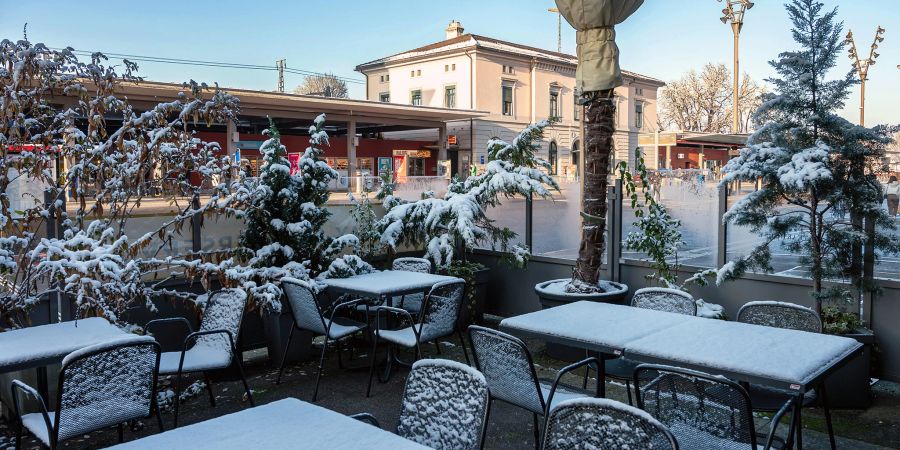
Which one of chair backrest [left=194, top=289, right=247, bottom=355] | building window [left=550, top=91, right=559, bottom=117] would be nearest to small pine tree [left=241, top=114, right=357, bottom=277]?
chair backrest [left=194, top=289, right=247, bottom=355]

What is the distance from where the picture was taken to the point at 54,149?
5.01 meters

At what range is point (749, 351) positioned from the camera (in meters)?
3.15

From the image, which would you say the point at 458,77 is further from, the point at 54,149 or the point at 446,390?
the point at 446,390

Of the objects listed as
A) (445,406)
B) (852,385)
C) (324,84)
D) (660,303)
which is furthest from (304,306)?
(324,84)

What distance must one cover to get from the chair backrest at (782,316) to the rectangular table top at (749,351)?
0.35m

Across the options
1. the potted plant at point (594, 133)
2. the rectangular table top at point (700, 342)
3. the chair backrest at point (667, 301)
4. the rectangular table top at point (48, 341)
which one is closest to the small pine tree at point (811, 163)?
the chair backrest at point (667, 301)

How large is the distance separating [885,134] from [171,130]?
515 cm

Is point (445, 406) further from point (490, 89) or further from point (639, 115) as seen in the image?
point (639, 115)

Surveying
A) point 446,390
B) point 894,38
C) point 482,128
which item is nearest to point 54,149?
point 446,390

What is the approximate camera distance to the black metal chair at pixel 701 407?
2533mm

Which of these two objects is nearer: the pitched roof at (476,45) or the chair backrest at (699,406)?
the chair backrest at (699,406)

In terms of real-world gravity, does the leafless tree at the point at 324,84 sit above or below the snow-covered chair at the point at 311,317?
above

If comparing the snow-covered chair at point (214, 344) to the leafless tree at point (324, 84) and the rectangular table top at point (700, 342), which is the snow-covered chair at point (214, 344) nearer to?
the rectangular table top at point (700, 342)

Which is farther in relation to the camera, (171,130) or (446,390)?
(171,130)
